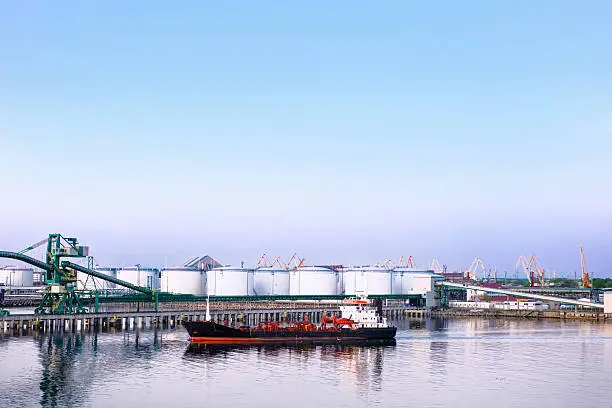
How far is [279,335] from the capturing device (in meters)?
109

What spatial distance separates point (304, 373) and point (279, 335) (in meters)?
29.2

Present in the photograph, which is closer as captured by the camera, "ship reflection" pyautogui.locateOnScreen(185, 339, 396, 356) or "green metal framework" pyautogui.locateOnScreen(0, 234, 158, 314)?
"ship reflection" pyautogui.locateOnScreen(185, 339, 396, 356)

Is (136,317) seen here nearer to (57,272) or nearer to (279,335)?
(57,272)

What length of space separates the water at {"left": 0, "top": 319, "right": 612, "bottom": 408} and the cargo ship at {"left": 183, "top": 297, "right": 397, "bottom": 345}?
3.30 meters

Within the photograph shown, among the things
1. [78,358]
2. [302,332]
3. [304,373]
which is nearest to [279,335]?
[302,332]

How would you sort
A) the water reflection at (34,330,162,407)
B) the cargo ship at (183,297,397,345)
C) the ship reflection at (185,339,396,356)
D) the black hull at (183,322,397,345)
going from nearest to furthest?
the water reflection at (34,330,162,407), the ship reflection at (185,339,396,356), the black hull at (183,322,397,345), the cargo ship at (183,297,397,345)

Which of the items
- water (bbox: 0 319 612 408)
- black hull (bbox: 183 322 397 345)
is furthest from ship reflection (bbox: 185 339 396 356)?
black hull (bbox: 183 322 397 345)

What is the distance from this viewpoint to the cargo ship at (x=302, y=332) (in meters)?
106

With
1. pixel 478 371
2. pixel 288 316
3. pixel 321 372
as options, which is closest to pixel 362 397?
pixel 321 372

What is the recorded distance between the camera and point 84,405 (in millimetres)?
61188

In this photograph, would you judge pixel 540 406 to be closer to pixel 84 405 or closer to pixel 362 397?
pixel 362 397

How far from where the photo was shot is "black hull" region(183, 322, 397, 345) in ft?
348

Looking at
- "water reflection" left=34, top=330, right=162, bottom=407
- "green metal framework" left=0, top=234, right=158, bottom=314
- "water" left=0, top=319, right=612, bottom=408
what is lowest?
"water" left=0, top=319, right=612, bottom=408

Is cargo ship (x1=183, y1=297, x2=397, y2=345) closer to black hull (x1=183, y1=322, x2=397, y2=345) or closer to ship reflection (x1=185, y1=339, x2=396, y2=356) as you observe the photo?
black hull (x1=183, y1=322, x2=397, y2=345)
